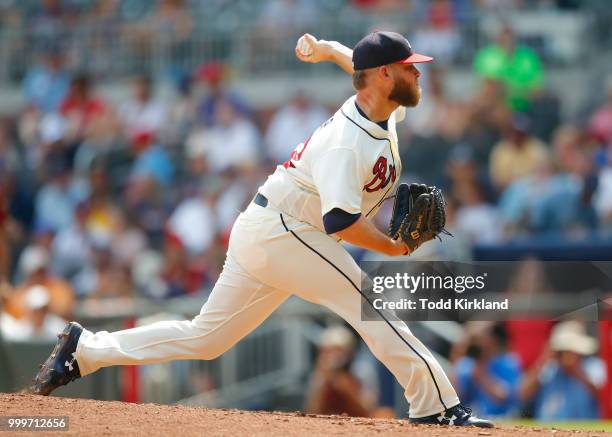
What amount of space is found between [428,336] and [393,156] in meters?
3.94

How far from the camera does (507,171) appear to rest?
483 inches

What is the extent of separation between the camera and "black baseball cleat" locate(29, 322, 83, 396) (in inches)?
255

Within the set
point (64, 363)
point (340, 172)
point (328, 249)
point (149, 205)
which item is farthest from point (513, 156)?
point (64, 363)

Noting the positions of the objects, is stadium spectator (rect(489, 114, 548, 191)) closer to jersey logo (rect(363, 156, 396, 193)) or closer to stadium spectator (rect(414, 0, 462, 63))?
stadium spectator (rect(414, 0, 462, 63))

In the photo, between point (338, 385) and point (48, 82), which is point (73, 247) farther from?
point (338, 385)

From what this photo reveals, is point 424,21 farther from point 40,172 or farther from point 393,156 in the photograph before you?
point 393,156

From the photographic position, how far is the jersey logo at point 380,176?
6.01m

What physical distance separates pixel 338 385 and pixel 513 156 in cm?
385

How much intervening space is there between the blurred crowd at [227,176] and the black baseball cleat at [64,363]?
132 inches

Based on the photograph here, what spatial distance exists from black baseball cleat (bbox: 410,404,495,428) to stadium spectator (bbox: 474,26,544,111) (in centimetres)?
769

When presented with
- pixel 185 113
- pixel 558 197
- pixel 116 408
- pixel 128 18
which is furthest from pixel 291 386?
pixel 128 18

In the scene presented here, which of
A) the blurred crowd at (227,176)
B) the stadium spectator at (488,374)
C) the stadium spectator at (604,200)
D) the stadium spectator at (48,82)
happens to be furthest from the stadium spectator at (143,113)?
the stadium spectator at (488,374)

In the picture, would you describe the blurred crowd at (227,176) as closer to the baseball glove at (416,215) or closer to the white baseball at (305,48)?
the baseball glove at (416,215)

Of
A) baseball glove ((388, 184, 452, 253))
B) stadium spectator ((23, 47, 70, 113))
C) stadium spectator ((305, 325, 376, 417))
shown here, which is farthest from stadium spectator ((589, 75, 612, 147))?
stadium spectator ((23, 47, 70, 113))
